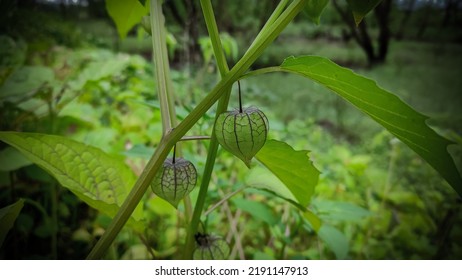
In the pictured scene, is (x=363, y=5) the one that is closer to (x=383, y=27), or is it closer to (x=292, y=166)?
(x=292, y=166)

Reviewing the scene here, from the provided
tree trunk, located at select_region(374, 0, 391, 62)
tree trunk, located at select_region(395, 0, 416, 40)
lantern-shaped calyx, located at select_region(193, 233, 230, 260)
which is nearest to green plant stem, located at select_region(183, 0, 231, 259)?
lantern-shaped calyx, located at select_region(193, 233, 230, 260)

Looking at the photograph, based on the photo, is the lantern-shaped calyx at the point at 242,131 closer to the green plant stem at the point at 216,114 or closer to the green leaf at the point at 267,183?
the green plant stem at the point at 216,114

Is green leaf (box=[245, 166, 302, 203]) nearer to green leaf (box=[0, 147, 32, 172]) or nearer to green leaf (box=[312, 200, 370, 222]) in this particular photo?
green leaf (box=[312, 200, 370, 222])

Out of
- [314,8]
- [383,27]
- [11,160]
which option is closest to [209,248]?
[314,8]
